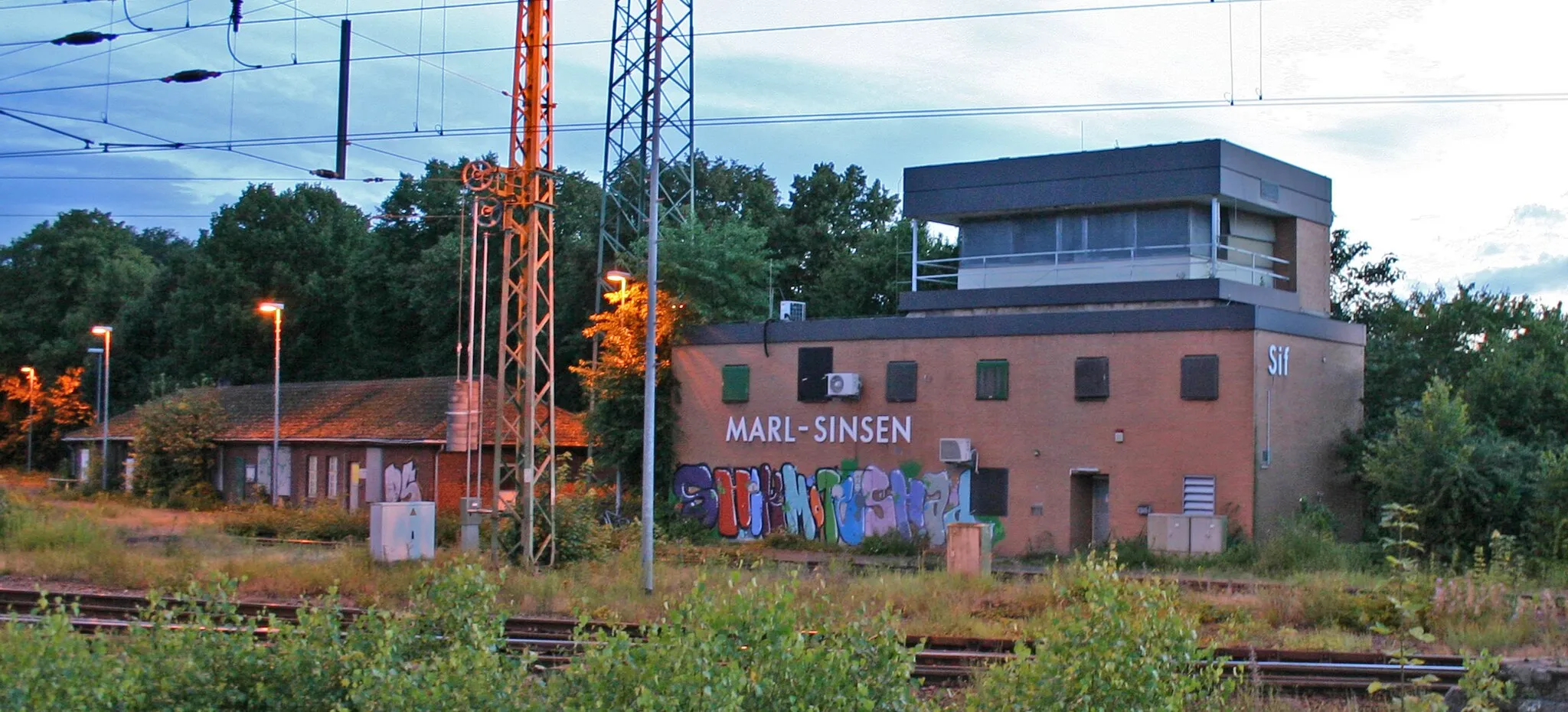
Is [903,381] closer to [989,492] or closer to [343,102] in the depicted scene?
[989,492]

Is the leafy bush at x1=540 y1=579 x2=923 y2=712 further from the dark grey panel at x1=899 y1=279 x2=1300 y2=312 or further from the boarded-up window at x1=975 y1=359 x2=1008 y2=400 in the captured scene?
the dark grey panel at x1=899 y1=279 x2=1300 y2=312

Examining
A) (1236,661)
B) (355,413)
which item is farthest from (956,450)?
(355,413)

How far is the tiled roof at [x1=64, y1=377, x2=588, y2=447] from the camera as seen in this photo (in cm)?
4062

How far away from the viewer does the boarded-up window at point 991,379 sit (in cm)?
2959

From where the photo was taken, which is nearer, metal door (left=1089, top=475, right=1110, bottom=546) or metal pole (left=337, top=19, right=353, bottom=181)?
metal pole (left=337, top=19, right=353, bottom=181)

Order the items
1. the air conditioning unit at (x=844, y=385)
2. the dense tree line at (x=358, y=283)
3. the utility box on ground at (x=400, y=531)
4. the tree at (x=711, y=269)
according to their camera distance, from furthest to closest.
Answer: the dense tree line at (x=358, y=283) < the tree at (x=711, y=269) < the air conditioning unit at (x=844, y=385) < the utility box on ground at (x=400, y=531)

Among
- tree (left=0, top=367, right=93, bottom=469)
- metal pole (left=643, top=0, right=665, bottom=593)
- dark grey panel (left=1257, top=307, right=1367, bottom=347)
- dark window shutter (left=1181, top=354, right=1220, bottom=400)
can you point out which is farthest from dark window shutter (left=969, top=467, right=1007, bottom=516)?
tree (left=0, top=367, right=93, bottom=469)

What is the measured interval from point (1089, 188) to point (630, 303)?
38.4 feet

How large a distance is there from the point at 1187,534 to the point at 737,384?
38.6 feet

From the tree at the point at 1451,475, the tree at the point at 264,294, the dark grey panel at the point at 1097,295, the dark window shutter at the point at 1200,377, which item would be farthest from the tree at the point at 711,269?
the tree at the point at 264,294

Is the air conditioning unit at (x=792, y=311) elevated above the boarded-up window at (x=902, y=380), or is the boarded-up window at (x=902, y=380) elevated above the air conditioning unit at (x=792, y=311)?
the air conditioning unit at (x=792, y=311)

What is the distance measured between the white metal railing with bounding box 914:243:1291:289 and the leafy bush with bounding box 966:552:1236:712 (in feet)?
76.6

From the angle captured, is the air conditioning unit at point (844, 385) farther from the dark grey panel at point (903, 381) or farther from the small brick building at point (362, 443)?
the small brick building at point (362, 443)

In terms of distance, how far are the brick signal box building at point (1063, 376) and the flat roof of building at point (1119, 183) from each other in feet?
0.16
